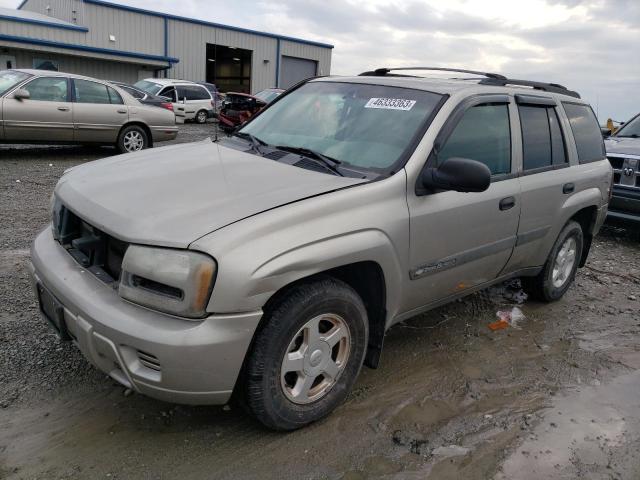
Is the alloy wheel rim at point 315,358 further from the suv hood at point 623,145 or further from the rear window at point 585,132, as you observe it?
the suv hood at point 623,145

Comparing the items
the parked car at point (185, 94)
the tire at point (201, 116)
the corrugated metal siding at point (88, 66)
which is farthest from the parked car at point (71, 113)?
the corrugated metal siding at point (88, 66)

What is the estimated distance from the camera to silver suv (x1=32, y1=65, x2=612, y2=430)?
2320 millimetres

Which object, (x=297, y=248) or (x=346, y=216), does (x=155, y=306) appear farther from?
(x=346, y=216)

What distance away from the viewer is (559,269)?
478cm

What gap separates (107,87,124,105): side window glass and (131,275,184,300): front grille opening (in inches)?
358

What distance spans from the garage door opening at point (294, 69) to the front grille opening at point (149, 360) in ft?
117

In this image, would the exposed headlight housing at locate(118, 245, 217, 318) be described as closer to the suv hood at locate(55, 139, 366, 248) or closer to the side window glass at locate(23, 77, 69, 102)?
the suv hood at locate(55, 139, 366, 248)

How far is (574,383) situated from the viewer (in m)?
3.57

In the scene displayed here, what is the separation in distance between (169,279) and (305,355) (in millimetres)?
781

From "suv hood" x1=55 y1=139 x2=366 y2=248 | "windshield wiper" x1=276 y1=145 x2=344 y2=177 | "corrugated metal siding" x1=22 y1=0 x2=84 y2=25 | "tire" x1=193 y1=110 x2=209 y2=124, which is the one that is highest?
"corrugated metal siding" x1=22 y1=0 x2=84 y2=25

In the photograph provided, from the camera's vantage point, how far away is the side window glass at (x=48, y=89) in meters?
9.48

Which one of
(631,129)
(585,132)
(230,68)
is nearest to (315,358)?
(585,132)

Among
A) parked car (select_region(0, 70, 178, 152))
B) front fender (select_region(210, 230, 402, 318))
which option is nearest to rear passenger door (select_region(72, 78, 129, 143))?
parked car (select_region(0, 70, 178, 152))

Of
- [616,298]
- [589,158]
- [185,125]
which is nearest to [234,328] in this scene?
[589,158]
